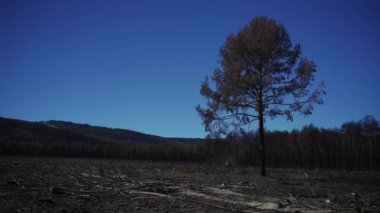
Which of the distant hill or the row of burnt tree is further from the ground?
the distant hill

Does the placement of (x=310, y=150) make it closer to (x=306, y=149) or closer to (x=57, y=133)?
(x=306, y=149)

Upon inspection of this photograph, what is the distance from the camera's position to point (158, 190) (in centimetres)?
1010

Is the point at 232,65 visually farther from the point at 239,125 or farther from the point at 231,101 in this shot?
the point at 239,125

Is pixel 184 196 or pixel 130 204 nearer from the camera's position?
pixel 130 204

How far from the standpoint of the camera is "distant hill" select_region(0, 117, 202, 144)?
4049 inches

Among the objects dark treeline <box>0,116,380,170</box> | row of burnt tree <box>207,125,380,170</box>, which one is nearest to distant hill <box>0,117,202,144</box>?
dark treeline <box>0,116,380,170</box>

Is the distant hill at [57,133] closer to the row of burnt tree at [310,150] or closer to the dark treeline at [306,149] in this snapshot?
the dark treeline at [306,149]

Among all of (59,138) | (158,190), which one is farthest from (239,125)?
(59,138)

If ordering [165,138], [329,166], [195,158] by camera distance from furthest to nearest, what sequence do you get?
[165,138] → [195,158] → [329,166]

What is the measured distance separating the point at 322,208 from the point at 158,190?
497cm

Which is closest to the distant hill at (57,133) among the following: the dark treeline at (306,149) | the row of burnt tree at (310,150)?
the dark treeline at (306,149)

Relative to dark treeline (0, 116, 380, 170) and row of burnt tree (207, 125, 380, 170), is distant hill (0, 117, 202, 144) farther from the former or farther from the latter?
row of burnt tree (207, 125, 380, 170)

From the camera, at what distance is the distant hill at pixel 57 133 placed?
4049 inches

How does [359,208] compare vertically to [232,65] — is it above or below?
below
